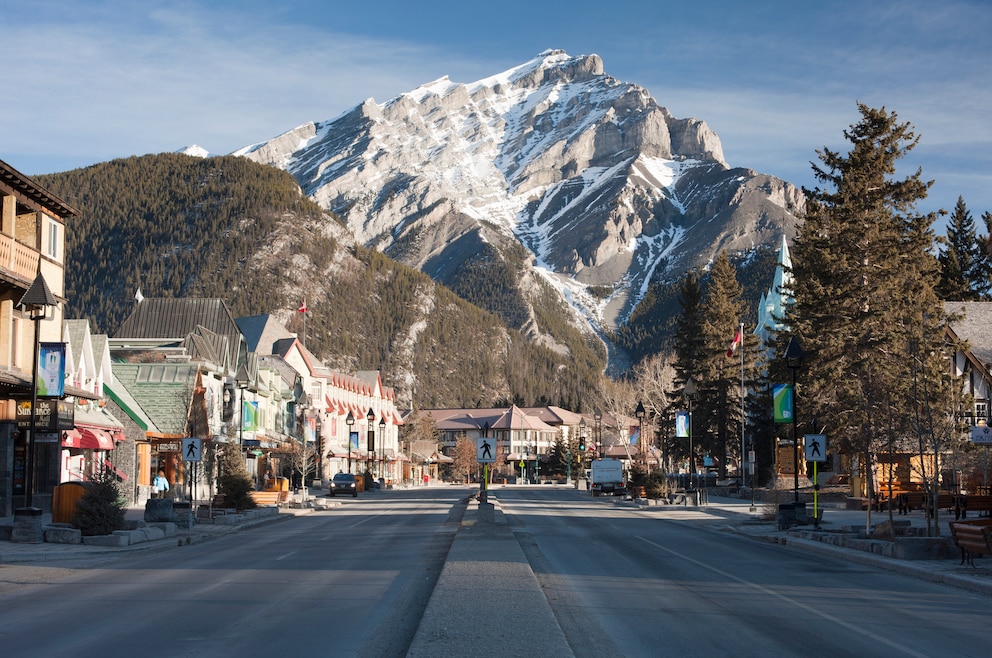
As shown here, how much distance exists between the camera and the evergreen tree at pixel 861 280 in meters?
50.0

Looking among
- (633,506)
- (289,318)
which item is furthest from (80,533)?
(289,318)

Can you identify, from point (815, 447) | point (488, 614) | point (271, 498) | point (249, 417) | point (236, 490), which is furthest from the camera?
point (249, 417)

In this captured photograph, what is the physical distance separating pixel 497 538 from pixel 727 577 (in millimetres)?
6737

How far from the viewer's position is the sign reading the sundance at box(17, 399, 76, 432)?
32344mm

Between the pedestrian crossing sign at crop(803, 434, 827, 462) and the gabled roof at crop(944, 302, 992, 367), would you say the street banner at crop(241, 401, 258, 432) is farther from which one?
the gabled roof at crop(944, 302, 992, 367)

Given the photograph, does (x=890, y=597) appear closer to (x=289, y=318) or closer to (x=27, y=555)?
(x=27, y=555)

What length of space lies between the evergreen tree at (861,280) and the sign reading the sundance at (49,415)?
108 ft

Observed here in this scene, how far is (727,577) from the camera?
19.4 m

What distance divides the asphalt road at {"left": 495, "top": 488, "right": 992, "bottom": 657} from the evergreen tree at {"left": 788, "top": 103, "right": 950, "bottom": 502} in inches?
983

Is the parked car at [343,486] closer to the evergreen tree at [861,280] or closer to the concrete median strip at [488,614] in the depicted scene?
the evergreen tree at [861,280]

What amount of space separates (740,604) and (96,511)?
58.5 ft

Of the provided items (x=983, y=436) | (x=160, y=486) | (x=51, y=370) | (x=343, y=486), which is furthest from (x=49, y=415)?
(x=983, y=436)

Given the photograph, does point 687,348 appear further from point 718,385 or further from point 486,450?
point 486,450

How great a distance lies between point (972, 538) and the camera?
2048 centimetres
